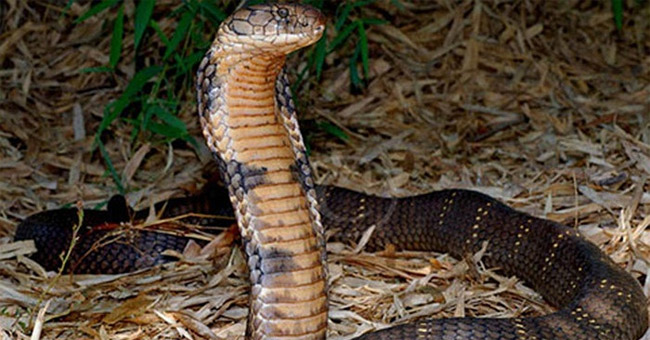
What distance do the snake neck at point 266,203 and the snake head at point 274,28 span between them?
0.41 feet

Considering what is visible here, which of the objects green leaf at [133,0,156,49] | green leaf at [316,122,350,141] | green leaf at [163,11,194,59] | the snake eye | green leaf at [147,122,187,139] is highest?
the snake eye

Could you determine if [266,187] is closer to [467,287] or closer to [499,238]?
[467,287]

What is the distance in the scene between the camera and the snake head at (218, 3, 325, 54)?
280 cm

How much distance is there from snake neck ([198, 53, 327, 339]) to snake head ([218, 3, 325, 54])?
12 centimetres

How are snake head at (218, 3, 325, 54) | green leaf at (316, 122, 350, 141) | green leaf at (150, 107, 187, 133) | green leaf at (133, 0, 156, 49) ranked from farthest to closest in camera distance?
green leaf at (316, 122, 350, 141) < green leaf at (150, 107, 187, 133) < green leaf at (133, 0, 156, 49) < snake head at (218, 3, 325, 54)

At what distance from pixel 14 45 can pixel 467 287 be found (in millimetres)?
3389

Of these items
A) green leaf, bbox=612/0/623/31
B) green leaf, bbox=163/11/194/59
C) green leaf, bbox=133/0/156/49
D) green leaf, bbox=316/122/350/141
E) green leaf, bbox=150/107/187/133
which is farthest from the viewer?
green leaf, bbox=612/0/623/31

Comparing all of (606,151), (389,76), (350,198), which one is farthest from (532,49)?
(350,198)

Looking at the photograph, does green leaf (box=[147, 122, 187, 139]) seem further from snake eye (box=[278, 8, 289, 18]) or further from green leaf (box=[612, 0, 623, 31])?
green leaf (box=[612, 0, 623, 31])

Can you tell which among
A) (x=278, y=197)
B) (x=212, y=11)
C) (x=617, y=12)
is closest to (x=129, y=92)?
(x=212, y=11)

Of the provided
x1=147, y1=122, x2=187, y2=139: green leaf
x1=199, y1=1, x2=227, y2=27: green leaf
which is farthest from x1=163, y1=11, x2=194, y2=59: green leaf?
x1=147, y1=122, x2=187, y2=139: green leaf

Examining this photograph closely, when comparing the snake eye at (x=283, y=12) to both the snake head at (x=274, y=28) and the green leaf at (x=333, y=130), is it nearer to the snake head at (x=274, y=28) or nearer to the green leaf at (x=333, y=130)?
the snake head at (x=274, y=28)

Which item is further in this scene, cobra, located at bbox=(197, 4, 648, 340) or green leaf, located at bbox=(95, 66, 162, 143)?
green leaf, located at bbox=(95, 66, 162, 143)

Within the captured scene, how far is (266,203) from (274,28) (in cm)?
54
